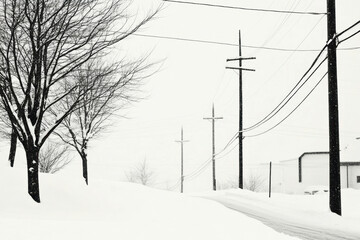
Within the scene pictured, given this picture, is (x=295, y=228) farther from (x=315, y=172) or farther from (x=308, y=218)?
(x=315, y=172)

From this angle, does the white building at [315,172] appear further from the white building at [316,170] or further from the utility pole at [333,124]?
the utility pole at [333,124]

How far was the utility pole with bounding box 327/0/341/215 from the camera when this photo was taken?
13617 mm

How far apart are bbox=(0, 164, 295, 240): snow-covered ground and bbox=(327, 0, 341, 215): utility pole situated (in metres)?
3.58

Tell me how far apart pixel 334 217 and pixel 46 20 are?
34.2 feet

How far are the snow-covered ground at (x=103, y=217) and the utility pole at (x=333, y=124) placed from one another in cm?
358

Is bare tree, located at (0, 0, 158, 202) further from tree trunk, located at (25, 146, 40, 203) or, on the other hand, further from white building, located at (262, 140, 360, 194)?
white building, located at (262, 140, 360, 194)

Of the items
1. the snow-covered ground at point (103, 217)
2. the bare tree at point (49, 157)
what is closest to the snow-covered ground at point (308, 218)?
the snow-covered ground at point (103, 217)

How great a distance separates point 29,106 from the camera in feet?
39.1

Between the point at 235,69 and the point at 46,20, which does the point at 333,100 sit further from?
the point at 235,69

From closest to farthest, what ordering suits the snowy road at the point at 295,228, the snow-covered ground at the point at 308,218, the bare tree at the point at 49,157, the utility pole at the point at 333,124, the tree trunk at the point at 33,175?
the snowy road at the point at 295,228 < the tree trunk at the point at 33,175 < the snow-covered ground at the point at 308,218 < the utility pole at the point at 333,124 < the bare tree at the point at 49,157

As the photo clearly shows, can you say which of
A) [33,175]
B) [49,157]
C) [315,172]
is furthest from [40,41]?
[315,172]

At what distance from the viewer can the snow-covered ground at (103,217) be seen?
6.62 m

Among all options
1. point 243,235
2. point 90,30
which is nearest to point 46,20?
point 90,30

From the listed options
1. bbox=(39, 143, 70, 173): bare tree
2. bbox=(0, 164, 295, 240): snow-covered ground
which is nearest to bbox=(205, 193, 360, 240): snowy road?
bbox=(0, 164, 295, 240): snow-covered ground
